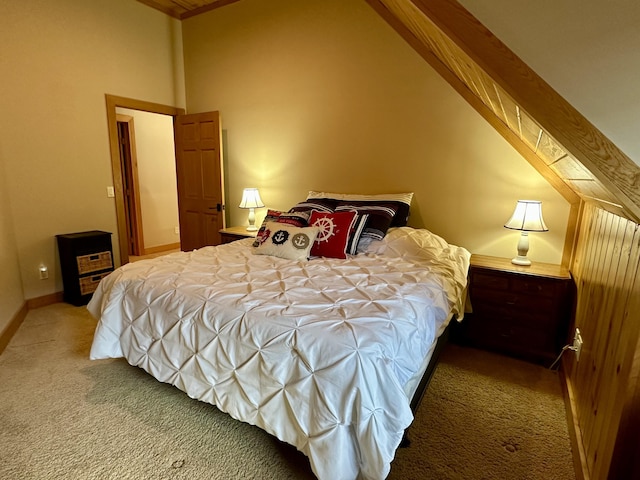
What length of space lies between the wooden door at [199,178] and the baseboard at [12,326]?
1823 millimetres

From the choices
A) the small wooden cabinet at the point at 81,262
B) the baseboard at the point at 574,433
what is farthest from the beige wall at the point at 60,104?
the baseboard at the point at 574,433

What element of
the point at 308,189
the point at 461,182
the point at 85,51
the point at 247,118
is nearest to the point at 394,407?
the point at 461,182

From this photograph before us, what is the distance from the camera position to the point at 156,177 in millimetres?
5402

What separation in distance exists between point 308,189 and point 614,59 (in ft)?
9.62

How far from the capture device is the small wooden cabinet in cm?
330

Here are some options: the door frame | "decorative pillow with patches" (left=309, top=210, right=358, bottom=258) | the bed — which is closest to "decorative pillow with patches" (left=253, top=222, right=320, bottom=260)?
"decorative pillow with patches" (left=309, top=210, right=358, bottom=258)

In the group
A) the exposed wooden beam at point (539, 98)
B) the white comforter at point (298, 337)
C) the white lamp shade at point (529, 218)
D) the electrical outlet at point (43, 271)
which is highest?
the exposed wooden beam at point (539, 98)

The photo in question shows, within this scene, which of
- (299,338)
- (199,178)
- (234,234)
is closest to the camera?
(299,338)

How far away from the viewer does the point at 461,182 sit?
9.45 feet

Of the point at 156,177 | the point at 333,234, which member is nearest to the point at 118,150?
the point at 156,177

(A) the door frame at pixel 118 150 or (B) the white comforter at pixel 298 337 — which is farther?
(A) the door frame at pixel 118 150

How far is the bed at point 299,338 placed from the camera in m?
1.23

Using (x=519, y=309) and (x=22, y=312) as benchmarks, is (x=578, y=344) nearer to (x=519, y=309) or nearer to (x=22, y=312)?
(x=519, y=309)

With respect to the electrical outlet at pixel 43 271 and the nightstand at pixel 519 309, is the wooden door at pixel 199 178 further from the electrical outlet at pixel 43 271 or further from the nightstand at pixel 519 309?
the nightstand at pixel 519 309
